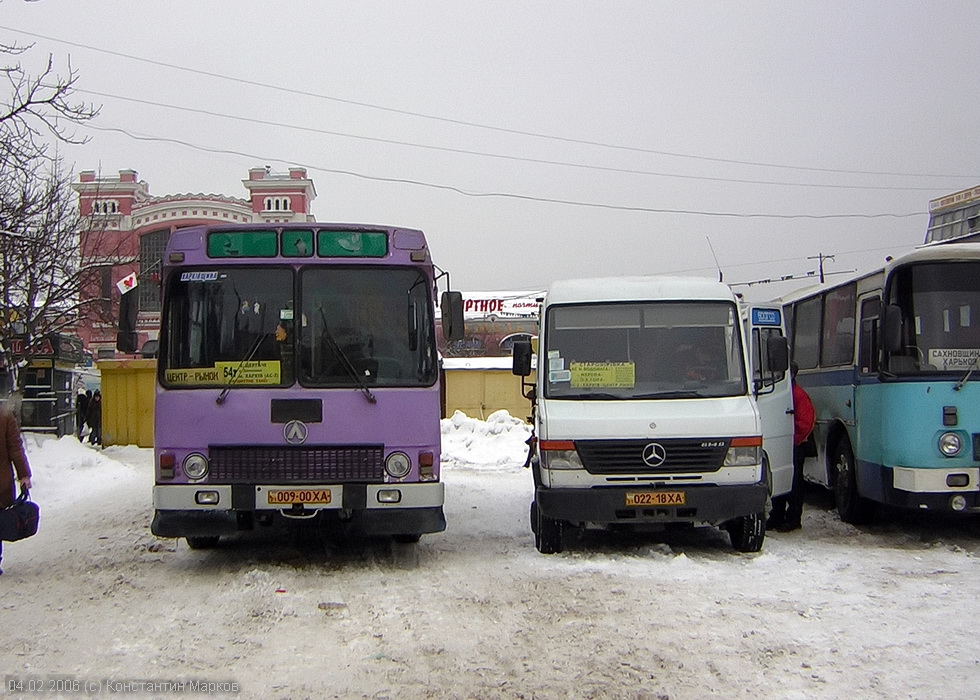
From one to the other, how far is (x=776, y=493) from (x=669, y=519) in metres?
2.28

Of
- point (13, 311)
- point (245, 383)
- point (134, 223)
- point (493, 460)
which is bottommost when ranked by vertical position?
point (493, 460)

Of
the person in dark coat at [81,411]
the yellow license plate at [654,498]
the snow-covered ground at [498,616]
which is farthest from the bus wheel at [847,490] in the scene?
the person in dark coat at [81,411]

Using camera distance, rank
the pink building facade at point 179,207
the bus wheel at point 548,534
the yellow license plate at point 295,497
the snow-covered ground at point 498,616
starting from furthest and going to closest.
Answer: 1. the pink building facade at point 179,207
2. the bus wheel at point 548,534
3. the yellow license plate at point 295,497
4. the snow-covered ground at point 498,616

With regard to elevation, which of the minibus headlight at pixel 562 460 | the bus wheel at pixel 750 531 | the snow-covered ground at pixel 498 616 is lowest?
the snow-covered ground at pixel 498 616

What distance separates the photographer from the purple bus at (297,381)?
29.4 feet

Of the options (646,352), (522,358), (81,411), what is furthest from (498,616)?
(81,411)

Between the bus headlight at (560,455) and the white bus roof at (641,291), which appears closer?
the bus headlight at (560,455)

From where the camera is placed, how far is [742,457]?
9.52 meters

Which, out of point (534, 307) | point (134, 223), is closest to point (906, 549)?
point (534, 307)

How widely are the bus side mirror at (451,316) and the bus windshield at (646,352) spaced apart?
1.16 meters

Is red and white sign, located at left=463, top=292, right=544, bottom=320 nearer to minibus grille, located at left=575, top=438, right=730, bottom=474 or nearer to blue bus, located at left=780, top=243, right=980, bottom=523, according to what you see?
blue bus, located at left=780, top=243, right=980, bottom=523

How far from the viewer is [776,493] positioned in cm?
1123

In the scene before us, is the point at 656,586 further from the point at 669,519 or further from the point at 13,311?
the point at 13,311

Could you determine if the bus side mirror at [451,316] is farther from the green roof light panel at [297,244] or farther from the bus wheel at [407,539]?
the bus wheel at [407,539]
